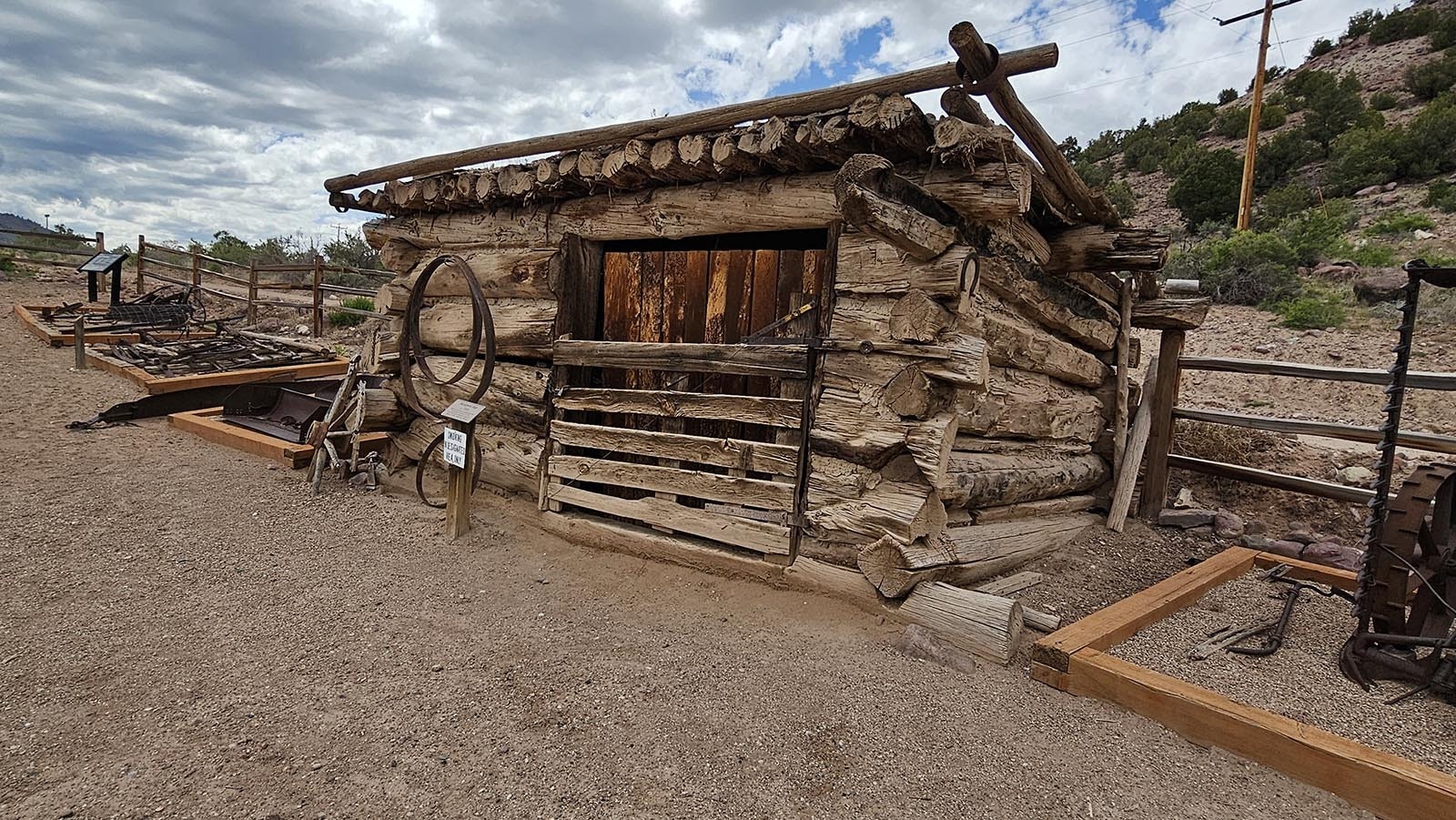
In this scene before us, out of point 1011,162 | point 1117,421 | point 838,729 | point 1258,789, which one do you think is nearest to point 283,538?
point 838,729

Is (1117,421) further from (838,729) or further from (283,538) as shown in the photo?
(283,538)

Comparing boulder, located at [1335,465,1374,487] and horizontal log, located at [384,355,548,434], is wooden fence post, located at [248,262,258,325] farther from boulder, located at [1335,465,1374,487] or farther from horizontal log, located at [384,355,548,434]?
boulder, located at [1335,465,1374,487]

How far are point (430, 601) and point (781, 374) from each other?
7.37 feet

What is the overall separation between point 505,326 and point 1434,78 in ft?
112

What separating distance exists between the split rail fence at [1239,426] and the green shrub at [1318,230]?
11988mm

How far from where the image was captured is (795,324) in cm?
405

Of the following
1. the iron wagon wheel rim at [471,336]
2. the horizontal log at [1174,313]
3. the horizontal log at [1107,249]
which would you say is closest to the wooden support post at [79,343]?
the iron wagon wheel rim at [471,336]

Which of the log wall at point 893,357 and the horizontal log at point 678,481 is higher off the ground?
the log wall at point 893,357

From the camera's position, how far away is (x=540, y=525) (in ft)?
15.7

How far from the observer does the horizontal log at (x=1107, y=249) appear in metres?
4.35

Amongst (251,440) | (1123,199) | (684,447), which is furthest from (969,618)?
(1123,199)

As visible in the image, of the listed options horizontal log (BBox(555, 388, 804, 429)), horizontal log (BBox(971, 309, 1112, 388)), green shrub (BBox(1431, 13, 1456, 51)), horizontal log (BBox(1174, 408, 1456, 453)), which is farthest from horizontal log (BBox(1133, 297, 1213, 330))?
green shrub (BBox(1431, 13, 1456, 51))

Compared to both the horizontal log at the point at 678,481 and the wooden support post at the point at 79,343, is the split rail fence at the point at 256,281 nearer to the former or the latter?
the wooden support post at the point at 79,343

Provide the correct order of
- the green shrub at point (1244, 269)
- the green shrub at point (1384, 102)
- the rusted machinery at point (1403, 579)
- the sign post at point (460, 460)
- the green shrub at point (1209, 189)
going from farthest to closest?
the green shrub at point (1384, 102)
the green shrub at point (1209, 189)
the green shrub at point (1244, 269)
the sign post at point (460, 460)
the rusted machinery at point (1403, 579)
